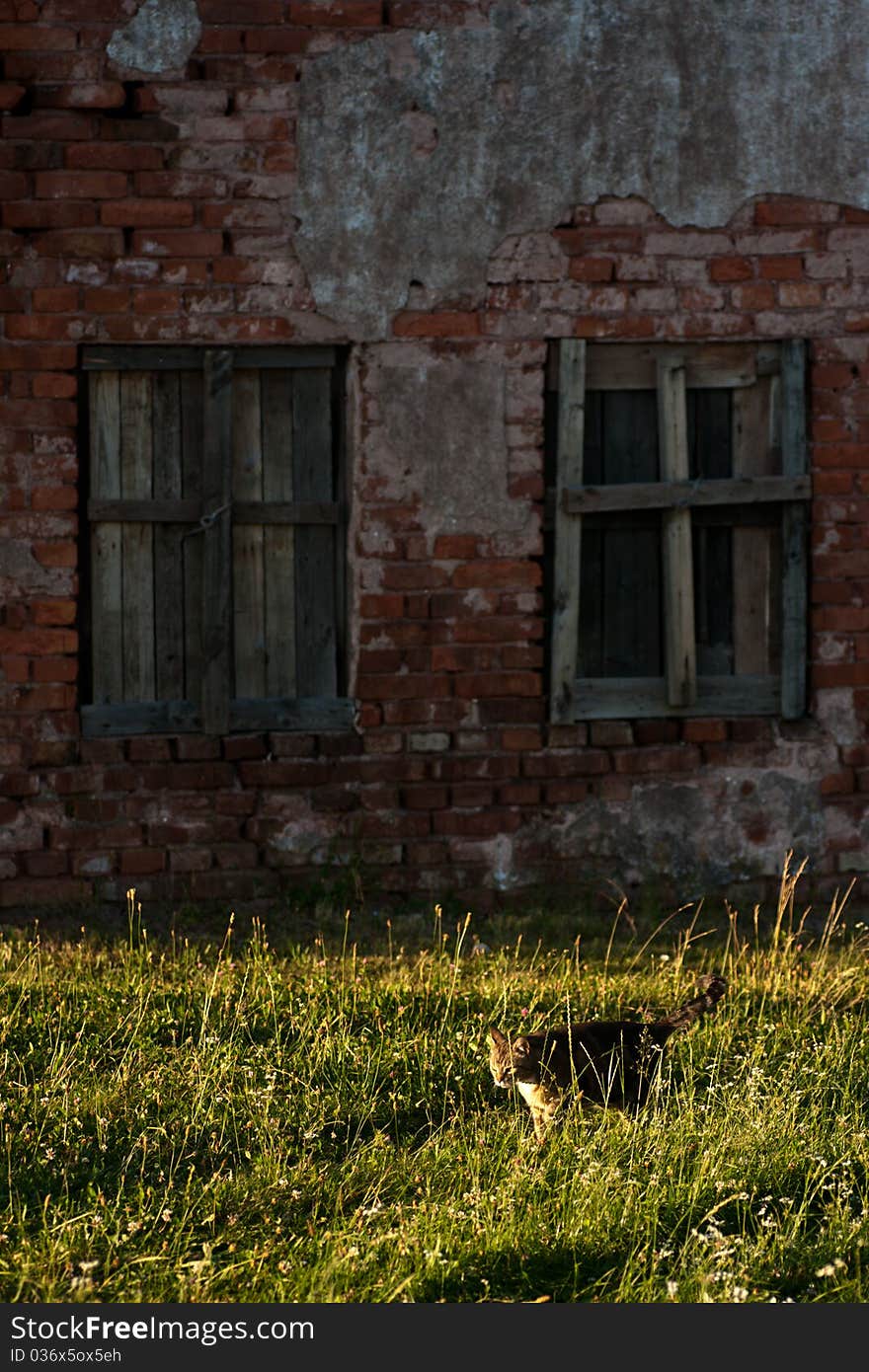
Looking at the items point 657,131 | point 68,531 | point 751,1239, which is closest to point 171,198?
point 68,531

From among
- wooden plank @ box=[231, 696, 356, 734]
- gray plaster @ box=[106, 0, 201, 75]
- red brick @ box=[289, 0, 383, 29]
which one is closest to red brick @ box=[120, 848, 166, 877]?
wooden plank @ box=[231, 696, 356, 734]

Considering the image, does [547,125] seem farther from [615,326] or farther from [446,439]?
[446,439]

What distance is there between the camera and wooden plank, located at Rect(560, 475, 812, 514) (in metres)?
6.45

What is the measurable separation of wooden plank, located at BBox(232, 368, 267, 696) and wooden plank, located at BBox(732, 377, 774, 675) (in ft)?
6.60

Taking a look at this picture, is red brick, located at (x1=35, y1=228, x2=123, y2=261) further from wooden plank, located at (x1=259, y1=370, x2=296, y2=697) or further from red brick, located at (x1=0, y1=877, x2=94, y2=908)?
red brick, located at (x1=0, y1=877, x2=94, y2=908)

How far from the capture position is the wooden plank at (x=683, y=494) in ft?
21.2

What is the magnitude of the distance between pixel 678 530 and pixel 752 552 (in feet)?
1.24

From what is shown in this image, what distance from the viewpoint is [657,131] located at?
253 inches

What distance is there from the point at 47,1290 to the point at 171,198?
4481mm

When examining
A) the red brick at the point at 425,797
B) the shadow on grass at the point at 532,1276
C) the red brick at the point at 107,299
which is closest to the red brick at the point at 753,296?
the red brick at the point at 425,797

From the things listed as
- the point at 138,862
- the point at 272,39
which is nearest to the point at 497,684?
the point at 138,862

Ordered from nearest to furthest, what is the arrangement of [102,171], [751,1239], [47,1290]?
[47,1290] < [751,1239] < [102,171]

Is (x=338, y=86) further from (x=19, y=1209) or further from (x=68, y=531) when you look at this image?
(x=19, y=1209)

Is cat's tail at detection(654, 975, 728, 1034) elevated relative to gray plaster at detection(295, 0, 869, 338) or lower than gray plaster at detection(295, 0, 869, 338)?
lower
